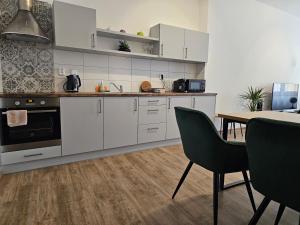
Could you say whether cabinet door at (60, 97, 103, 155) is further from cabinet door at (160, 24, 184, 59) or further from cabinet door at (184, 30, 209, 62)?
cabinet door at (184, 30, 209, 62)

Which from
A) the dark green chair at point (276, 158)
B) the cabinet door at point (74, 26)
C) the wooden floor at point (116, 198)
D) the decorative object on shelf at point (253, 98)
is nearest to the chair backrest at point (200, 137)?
the dark green chair at point (276, 158)

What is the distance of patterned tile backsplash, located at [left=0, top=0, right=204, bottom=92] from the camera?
2.64 meters

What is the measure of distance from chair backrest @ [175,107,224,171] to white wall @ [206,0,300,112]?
2920 mm

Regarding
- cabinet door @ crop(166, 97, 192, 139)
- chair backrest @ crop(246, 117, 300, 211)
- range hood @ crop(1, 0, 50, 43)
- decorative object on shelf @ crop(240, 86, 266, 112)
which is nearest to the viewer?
chair backrest @ crop(246, 117, 300, 211)

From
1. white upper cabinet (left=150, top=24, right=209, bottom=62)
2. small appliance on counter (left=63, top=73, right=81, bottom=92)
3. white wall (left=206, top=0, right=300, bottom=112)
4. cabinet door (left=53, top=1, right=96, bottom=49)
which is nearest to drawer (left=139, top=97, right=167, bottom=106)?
white upper cabinet (left=150, top=24, right=209, bottom=62)

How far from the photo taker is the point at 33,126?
2.40m

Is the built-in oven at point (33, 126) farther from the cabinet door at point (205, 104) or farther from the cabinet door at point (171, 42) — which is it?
the cabinet door at point (205, 104)

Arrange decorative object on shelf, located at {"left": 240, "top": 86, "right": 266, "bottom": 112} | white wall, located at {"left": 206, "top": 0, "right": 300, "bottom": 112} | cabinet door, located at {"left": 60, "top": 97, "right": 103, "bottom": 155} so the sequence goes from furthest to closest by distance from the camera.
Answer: decorative object on shelf, located at {"left": 240, "top": 86, "right": 266, "bottom": 112} < white wall, located at {"left": 206, "top": 0, "right": 300, "bottom": 112} < cabinet door, located at {"left": 60, "top": 97, "right": 103, "bottom": 155}

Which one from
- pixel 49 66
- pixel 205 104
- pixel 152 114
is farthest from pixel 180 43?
pixel 49 66

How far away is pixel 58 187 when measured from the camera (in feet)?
6.66

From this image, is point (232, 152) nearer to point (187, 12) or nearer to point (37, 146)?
point (37, 146)

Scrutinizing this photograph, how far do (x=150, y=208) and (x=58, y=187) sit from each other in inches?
38.5

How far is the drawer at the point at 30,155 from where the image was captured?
2281 mm

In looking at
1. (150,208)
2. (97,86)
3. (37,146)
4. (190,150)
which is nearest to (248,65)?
(97,86)
